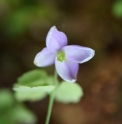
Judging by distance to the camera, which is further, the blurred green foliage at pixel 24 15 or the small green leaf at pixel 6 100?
the blurred green foliage at pixel 24 15

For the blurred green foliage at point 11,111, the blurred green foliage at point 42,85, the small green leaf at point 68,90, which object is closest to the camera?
the blurred green foliage at point 42,85

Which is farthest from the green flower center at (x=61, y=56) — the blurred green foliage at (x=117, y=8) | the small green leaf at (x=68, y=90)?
the blurred green foliage at (x=117, y=8)

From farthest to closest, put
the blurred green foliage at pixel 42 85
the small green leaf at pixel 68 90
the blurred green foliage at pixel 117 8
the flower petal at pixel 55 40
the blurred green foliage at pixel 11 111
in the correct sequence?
the blurred green foliage at pixel 117 8 → the blurred green foliage at pixel 11 111 → the small green leaf at pixel 68 90 → the blurred green foliage at pixel 42 85 → the flower petal at pixel 55 40

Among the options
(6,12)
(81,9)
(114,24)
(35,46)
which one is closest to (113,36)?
(114,24)

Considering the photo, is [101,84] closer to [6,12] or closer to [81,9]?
[81,9]

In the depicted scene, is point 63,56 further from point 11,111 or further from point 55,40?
point 11,111

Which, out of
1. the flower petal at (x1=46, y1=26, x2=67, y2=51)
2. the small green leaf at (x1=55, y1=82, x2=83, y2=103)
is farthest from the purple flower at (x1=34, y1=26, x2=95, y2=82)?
the small green leaf at (x1=55, y1=82, x2=83, y2=103)

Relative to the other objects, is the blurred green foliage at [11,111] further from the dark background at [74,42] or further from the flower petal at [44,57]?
the flower petal at [44,57]

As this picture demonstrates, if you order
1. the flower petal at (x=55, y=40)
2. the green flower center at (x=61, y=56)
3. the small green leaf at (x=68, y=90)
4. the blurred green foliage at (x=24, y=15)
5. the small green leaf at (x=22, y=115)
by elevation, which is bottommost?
the small green leaf at (x=22, y=115)
